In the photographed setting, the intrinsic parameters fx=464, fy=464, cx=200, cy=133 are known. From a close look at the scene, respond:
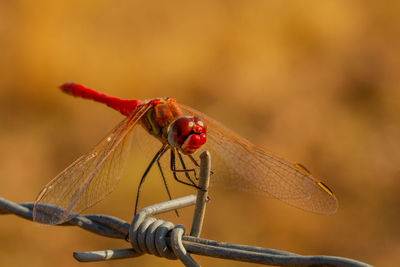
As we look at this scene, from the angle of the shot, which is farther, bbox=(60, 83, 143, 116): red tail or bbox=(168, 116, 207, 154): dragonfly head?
bbox=(60, 83, 143, 116): red tail

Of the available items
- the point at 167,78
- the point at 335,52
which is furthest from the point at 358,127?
the point at 167,78

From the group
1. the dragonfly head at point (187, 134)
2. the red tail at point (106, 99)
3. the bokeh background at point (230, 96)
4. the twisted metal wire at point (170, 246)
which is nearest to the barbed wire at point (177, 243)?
the twisted metal wire at point (170, 246)

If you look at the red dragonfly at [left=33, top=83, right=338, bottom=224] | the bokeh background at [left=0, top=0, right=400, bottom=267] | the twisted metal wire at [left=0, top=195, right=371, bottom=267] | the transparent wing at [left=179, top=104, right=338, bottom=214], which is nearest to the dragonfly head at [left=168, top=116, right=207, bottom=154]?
the red dragonfly at [left=33, top=83, right=338, bottom=224]

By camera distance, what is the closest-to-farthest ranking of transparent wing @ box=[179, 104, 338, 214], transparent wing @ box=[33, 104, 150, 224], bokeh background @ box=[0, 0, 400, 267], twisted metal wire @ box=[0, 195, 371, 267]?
twisted metal wire @ box=[0, 195, 371, 267], transparent wing @ box=[33, 104, 150, 224], transparent wing @ box=[179, 104, 338, 214], bokeh background @ box=[0, 0, 400, 267]

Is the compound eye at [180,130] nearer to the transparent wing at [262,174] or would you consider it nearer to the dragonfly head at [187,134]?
the dragonfly head at [187,134]

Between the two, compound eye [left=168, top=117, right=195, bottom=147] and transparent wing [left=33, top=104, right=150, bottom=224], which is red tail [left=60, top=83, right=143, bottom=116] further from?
compound eye [left=168, top=117, right=195, bottom=147]

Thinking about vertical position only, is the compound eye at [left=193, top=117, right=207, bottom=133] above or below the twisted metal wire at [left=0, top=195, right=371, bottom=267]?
above

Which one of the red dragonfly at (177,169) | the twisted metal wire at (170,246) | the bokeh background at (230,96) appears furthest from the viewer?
the bokeh background at (230,96)
